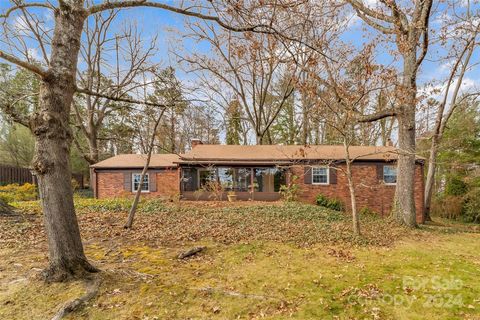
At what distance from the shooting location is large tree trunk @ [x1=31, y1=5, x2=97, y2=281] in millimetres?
3803

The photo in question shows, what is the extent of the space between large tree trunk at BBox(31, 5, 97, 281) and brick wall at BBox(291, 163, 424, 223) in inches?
511

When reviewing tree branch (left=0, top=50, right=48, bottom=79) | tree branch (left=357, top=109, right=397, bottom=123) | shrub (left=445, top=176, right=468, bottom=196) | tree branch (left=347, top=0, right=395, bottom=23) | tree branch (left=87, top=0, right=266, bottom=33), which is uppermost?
tree branch (left=347, top=0, right=395, bottom=23)

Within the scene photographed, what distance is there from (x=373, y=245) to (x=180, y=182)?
11659 mm

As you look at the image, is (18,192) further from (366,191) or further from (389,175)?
(389,175)

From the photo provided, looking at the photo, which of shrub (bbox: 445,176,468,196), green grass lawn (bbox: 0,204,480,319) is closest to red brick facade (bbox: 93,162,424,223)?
shrub (bbox: 445,176,468,196)

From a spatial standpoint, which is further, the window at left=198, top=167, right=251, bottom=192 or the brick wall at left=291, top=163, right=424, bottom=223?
the window at left=198, top=167, right=251, bottom=192

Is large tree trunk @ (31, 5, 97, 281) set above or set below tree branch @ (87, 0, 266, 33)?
below

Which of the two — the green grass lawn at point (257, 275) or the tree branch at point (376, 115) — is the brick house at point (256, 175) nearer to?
the tree branch at point (376, 115)

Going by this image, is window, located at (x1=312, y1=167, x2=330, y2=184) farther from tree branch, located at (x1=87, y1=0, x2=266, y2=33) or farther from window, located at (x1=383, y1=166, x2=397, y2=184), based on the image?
tree branch, located at (x1=87, y1=0, x2=266, y2=33)

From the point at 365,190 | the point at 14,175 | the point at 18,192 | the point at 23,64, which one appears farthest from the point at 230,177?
the point at 14,175

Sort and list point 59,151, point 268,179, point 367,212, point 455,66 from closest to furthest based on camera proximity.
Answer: point 59,151 → point 455,66 → point 367,212 → point 268,179

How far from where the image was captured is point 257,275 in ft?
15.2

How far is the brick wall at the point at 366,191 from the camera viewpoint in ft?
50.5

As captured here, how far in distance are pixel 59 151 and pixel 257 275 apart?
11.7ft
